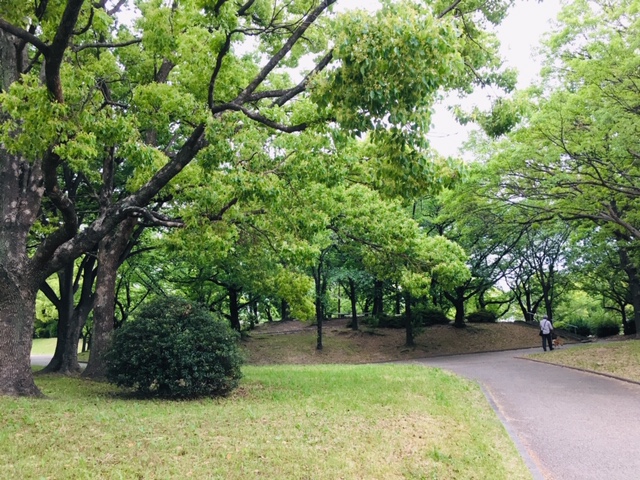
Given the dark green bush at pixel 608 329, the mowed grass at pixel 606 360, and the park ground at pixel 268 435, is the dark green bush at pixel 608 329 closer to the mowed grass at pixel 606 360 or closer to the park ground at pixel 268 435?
the mowed grass at pixel 606 360

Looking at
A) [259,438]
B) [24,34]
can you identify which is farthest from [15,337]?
[259,438]

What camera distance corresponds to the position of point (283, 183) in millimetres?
10461

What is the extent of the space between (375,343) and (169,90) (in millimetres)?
19620

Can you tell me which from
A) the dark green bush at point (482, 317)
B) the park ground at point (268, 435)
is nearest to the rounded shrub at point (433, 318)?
the dark green bush at point (482, 317)

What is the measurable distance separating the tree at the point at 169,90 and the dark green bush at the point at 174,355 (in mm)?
1676

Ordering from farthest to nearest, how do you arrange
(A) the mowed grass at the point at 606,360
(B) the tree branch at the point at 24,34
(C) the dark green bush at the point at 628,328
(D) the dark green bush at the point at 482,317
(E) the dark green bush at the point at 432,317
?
(D) the dark green bush at the point at 482,317, (C) the dark green bush at the point at 628,328, (E) the dark green bush at the point at 432,317, (A) the mowed grass at the point at 606,360, (B) the tree branch at the point at 24,34

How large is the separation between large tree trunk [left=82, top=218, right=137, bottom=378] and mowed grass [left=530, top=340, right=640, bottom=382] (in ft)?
43.0

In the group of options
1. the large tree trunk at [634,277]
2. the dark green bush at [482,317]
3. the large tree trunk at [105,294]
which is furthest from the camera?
the dark green bush at [482,317]

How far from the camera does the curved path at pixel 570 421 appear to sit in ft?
19.0

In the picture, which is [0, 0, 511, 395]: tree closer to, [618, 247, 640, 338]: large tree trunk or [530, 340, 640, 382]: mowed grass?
[530, 340, 640, 382]: mowed grass

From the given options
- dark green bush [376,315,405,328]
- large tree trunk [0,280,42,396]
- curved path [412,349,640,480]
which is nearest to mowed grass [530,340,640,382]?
curved path [412,349,640,480]

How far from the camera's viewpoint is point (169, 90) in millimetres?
9977

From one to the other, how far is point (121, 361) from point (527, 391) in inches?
342

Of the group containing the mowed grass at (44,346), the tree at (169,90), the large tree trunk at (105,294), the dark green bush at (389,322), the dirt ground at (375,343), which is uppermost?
the tree at (169,90)
